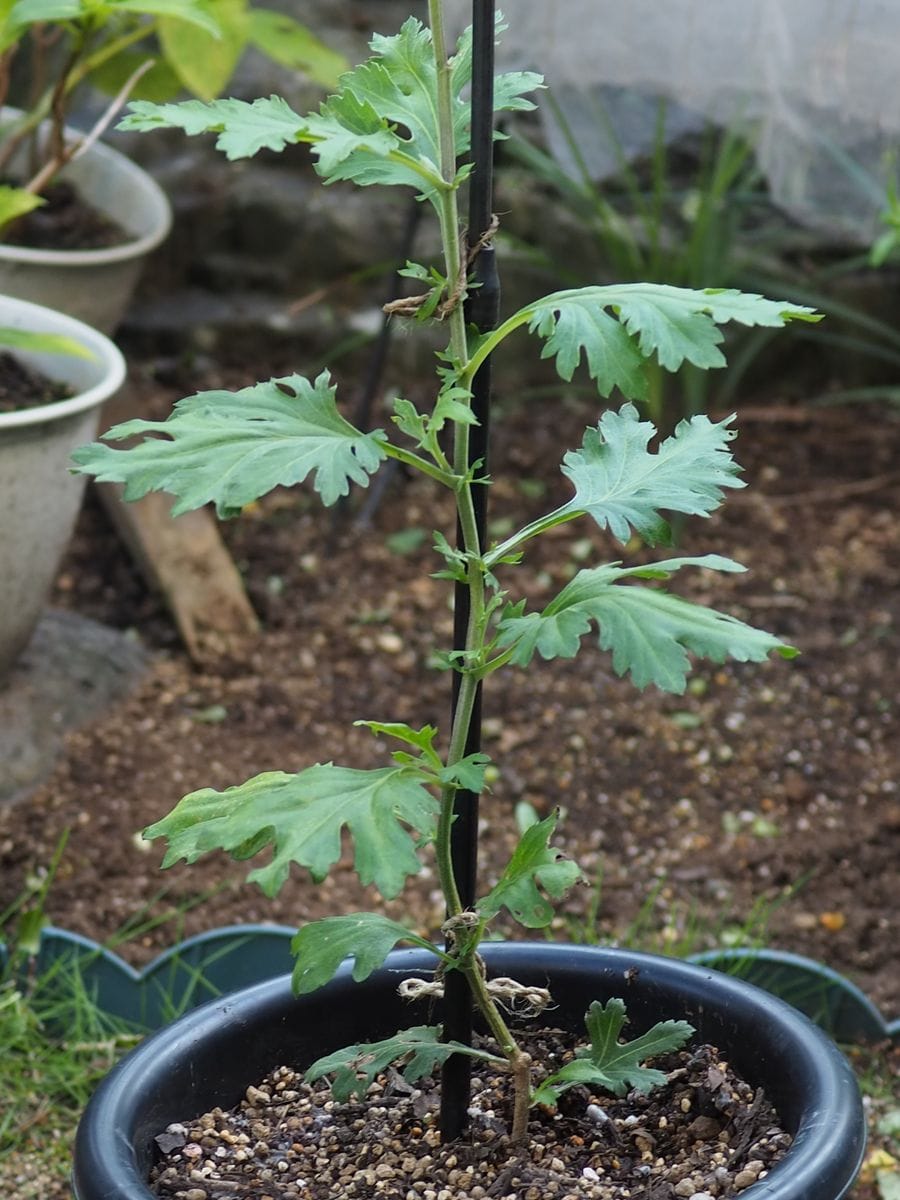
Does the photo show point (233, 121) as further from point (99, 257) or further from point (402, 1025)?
point (99, 257)

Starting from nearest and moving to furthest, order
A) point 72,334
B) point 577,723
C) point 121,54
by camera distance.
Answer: point 72,334
point 577,723
point 121,54

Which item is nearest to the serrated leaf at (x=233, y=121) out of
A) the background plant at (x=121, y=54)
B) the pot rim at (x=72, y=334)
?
the background plant at (x=121, y=54)

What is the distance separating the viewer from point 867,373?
339cm

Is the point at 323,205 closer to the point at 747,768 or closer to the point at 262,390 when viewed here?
the point at 747,768

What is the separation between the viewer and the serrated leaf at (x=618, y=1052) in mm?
1094

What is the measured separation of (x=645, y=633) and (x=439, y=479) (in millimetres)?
180

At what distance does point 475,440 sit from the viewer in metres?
1.06

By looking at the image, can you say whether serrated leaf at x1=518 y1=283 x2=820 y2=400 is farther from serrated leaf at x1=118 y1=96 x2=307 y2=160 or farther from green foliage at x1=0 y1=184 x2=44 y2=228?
green foliage at x1=0 y1=184 x2=44 y2=228

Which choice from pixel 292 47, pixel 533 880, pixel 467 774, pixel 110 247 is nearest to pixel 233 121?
pixel 467 774

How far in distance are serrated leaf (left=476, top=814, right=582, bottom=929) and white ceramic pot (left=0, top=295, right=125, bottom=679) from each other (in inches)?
42.6

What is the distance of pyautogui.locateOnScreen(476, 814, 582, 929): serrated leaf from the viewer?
1.00 m

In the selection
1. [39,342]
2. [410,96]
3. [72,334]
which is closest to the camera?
[410,96]

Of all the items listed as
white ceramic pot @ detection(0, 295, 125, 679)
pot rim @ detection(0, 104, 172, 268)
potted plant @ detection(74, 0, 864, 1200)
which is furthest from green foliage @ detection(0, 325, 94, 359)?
potted plant @ detection(74, 0, 864, 1200)

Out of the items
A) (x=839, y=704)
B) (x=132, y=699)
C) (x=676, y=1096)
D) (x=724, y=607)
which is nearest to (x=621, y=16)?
(x=724, y=607)
